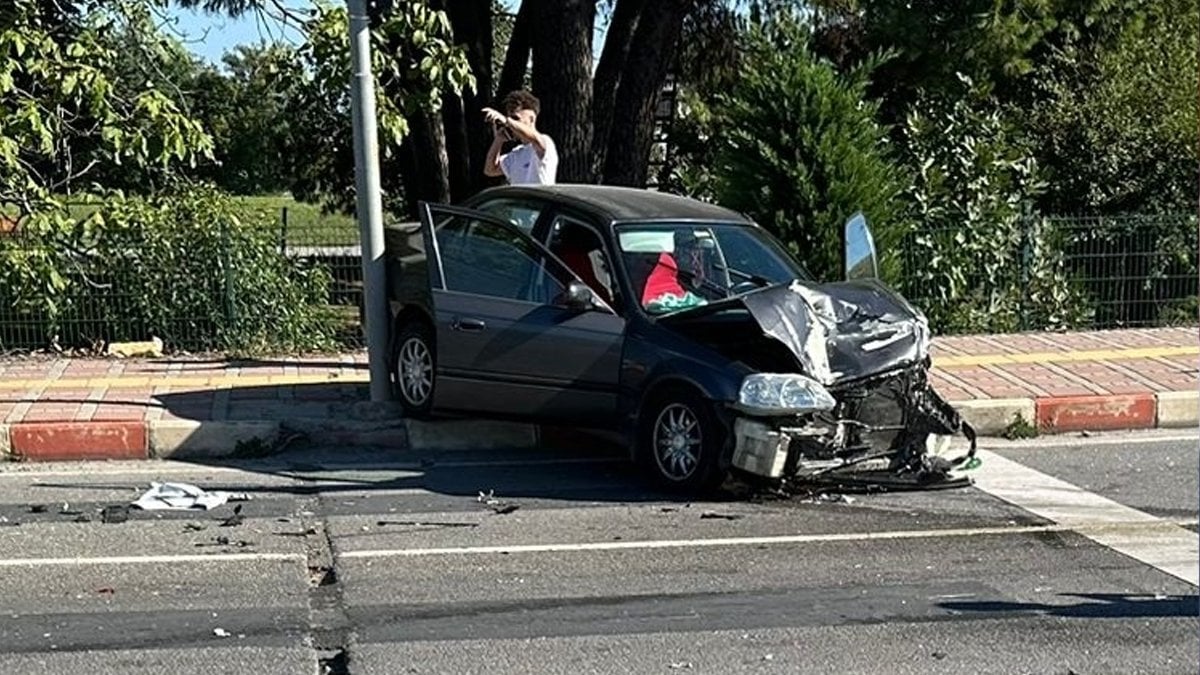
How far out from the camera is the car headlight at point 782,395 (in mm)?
7566

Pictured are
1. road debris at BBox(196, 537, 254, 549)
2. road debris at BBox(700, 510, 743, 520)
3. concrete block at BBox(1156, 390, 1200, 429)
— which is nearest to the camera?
road debris at BBox(196, 537, 254, 549)

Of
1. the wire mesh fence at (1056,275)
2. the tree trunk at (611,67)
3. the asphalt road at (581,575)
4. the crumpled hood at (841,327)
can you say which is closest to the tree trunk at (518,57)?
the tree trunk at (611,67)

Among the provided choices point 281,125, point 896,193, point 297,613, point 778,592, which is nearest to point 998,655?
point 778,592

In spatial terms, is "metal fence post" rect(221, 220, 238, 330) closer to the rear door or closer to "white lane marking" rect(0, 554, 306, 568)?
the rear door

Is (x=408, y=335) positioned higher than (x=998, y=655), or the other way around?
(x=408, y=335)

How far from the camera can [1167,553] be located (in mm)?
6785

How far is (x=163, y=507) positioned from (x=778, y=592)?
133 inches

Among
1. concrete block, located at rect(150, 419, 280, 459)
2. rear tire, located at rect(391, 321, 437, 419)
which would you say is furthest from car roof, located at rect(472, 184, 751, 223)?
concrete block, located at rect(150, 419, 280, 459)

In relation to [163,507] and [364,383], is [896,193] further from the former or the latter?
[163,507]

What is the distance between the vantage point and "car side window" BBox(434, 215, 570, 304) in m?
8.68

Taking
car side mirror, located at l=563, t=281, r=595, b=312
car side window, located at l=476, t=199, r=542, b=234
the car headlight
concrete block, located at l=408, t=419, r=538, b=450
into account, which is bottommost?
concrete block, located at l=408, t=419, r=538, b=450

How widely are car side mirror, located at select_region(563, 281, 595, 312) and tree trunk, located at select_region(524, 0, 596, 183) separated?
6.45 meters

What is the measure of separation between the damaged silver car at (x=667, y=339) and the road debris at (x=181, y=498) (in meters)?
1.54

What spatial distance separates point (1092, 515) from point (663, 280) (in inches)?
106
